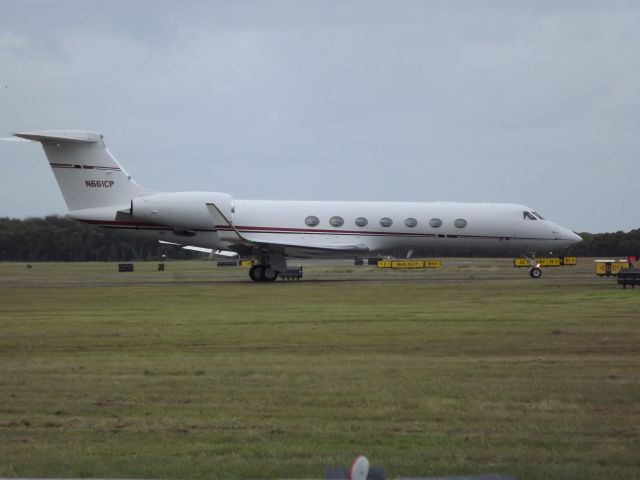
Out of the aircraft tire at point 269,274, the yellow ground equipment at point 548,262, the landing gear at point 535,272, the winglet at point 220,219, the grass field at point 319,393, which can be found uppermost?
the winglet at point 220,219

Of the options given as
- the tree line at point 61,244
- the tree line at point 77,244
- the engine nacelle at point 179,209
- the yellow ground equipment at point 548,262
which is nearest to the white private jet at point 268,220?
the engine nacelle at point 179,209

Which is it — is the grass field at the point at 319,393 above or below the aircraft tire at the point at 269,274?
below

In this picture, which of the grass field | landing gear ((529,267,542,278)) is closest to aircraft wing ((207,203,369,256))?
landing gear ((529,267,542,278))

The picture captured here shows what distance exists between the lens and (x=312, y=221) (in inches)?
1522

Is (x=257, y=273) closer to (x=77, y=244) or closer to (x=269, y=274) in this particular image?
(x=269, y=274)

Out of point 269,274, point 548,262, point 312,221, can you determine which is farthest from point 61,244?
point 312,221

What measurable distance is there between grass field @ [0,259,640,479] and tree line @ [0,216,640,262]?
67973 millimetres

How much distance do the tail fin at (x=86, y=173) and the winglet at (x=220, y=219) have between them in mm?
3227

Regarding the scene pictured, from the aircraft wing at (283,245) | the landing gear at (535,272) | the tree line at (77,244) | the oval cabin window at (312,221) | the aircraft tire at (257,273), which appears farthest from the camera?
the tree line at (77,244)

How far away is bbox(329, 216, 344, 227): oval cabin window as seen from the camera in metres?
38.7

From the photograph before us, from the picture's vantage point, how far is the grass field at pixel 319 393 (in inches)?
335

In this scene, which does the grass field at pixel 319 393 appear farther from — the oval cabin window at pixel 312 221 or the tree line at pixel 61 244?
the tree line at pixel 61 244

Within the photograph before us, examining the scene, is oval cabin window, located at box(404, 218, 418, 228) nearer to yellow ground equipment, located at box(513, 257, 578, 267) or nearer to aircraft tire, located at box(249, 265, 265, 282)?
aircraft tire, located at box(249, 265, 265, 282)

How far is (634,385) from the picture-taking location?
39.0ft
